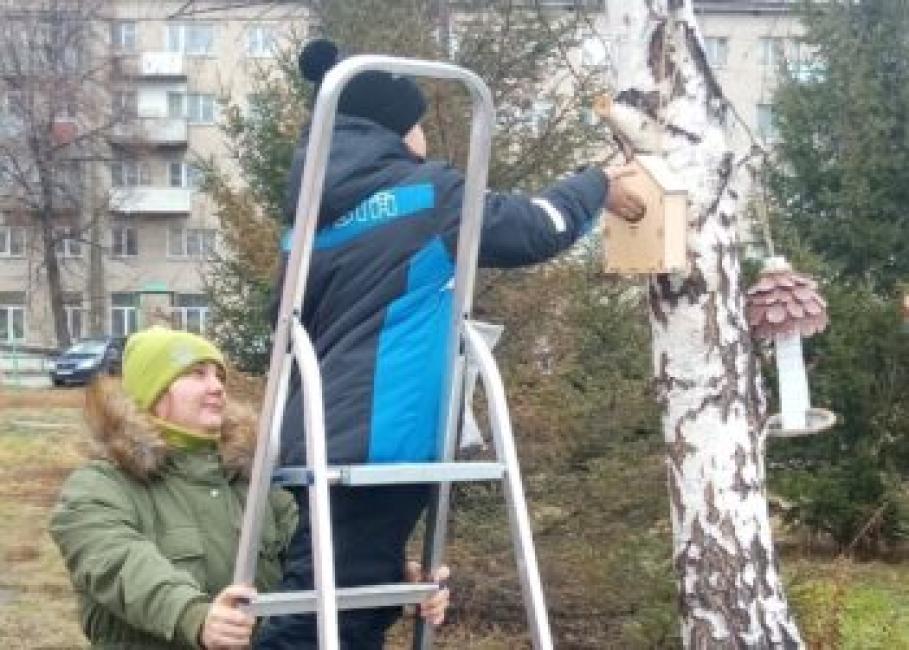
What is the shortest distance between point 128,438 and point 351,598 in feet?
1.82

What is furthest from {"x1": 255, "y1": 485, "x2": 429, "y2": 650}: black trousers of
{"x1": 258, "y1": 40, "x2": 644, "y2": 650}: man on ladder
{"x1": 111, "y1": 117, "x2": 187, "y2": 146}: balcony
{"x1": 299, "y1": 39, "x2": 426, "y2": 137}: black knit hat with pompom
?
{"x1": 111, "y1": 117, "x2": 187, "y2": 146}: balcony

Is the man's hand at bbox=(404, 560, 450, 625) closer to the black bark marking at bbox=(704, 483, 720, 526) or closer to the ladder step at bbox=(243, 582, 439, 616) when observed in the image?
the ladder step at bbox=(243, 582, 439, 616)

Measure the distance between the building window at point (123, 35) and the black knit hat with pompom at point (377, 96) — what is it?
41.6m

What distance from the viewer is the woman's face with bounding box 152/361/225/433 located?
10.7ft

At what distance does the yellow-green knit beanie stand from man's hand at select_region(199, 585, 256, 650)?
55 cm

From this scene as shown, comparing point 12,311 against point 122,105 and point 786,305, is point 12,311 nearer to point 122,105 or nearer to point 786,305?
point 122,105

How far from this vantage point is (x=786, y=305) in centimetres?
406

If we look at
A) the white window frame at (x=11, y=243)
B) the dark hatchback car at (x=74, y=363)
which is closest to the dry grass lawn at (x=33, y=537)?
the dark hatchback car at (x=74, y=363)

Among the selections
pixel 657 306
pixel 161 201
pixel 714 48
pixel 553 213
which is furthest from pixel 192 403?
pixel 161 201

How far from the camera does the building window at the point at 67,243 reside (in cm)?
4316

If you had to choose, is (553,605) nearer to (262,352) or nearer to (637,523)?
(637,523)

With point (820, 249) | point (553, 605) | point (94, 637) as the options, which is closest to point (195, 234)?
point (820, 249)

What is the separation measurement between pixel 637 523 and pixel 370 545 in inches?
146

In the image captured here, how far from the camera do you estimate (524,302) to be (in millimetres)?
7418
